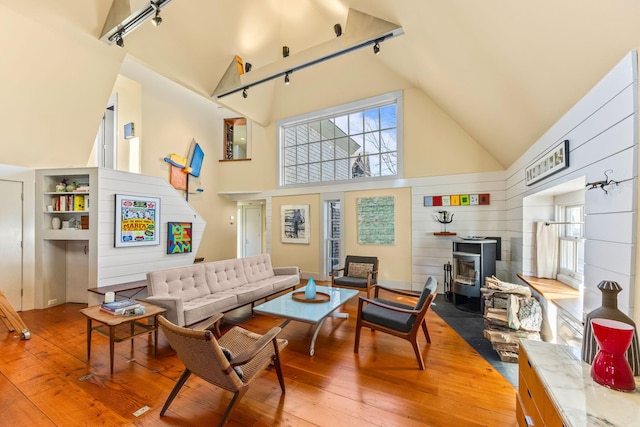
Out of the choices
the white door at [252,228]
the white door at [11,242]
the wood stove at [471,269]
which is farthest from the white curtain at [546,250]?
the white door at [11,242]

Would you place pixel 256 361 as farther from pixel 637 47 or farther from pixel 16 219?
pixel 16 219

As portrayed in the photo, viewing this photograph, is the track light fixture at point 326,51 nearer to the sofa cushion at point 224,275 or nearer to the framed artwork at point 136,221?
the framed artwork at point 136,221

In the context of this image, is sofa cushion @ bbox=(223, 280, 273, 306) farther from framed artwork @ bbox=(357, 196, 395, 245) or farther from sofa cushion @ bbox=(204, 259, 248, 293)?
framed artwork @ bbox=(357, 196, 395, 245)

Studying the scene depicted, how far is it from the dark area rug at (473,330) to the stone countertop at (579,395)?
102 centimetres

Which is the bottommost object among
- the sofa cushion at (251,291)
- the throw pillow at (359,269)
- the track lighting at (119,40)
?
the sofa cushion at (251,291)

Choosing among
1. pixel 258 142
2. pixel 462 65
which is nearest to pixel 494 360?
pixel 462 65

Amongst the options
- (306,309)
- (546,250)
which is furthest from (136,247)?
(546,250)

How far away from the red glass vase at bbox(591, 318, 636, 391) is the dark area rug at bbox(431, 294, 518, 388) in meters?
1.21

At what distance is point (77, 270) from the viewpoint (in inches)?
176

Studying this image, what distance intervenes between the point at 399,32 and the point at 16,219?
615 centimetres

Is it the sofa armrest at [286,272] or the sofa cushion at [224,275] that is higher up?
the sofa cushion at [224,275]

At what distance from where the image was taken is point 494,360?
2617 mm

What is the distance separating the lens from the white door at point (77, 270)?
174 inches

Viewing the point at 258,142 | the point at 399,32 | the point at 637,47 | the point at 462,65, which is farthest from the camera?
the point at 258,142
